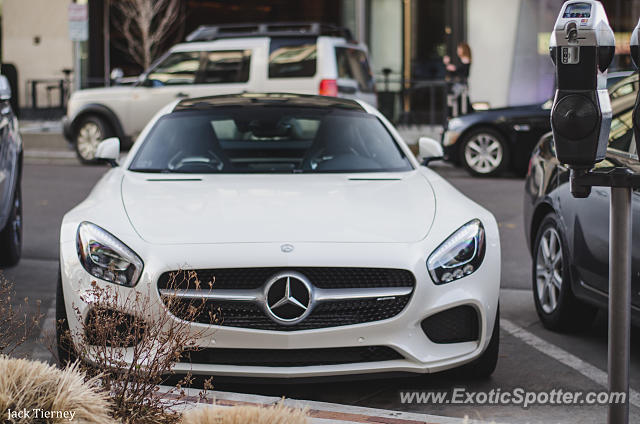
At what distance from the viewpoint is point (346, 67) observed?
15.9 meters

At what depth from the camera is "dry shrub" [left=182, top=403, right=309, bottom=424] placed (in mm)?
3201

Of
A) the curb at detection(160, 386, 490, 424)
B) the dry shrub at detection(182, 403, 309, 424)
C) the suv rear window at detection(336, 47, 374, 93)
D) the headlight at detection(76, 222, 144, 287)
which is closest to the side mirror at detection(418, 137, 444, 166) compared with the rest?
the headlight at detection(76, 222, 144, 287)

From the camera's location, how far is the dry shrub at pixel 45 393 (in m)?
3.14

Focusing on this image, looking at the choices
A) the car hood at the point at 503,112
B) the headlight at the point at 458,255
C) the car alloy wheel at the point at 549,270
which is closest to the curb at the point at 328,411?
the headlight at the point at 458,255

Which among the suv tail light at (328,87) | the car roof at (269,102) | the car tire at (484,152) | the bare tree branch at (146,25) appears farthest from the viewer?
the bare tree branch at (146,25)

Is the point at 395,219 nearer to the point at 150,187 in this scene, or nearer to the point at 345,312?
the point at 345,312

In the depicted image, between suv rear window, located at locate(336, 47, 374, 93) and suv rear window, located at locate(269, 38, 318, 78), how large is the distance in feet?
1.35

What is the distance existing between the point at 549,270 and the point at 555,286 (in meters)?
0.14

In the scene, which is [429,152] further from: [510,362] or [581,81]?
[581,81]

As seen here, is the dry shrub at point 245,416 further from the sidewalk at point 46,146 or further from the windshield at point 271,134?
the sidewalk at point 46,146

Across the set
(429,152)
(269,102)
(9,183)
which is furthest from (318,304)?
(9,183)

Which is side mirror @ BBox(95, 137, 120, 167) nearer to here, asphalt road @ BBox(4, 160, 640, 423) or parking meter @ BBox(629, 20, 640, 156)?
asphalt road @ BBox(4, 160, 640, 423)

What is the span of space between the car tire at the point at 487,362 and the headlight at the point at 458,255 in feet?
1.05

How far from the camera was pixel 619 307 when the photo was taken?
362cm
